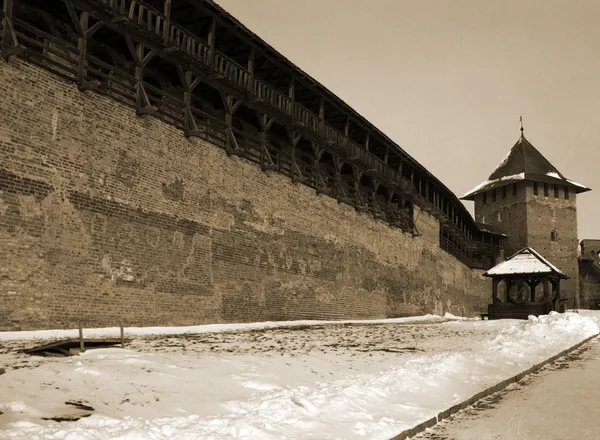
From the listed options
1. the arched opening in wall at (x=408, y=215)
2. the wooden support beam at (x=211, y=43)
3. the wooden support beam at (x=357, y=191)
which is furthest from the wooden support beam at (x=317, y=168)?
the arched opening in wall at (x=408, y=215)

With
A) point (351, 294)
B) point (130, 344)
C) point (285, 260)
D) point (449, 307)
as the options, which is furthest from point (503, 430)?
point (449, 307)

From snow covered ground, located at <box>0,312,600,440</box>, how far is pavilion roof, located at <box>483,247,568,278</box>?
16808mm

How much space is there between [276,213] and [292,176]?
184cm

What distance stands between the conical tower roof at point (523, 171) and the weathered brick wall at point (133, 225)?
29.9 meters

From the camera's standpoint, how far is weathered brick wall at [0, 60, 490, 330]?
404 inches

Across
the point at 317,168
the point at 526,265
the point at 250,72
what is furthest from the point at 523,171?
the point at 250,72

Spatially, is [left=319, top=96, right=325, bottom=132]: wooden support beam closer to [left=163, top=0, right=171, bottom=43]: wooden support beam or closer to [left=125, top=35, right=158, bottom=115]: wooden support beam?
[left=163, top=0, right=171, bottom=43]: wooden support beam

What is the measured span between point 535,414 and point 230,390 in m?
2.80

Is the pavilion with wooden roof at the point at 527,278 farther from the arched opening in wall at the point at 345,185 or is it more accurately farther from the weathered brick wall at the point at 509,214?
the weathered brick wall at the point at 509,214

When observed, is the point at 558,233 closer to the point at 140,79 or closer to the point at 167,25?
the point at 167,25

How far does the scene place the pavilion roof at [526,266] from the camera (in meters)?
24.8

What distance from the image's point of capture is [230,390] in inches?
215

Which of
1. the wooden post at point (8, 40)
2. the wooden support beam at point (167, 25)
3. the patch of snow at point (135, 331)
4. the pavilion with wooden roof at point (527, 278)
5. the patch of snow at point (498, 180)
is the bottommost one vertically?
the patch of snow at point (135, 331)

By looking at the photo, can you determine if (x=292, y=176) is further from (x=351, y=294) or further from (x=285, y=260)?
(x=351, y=294)
